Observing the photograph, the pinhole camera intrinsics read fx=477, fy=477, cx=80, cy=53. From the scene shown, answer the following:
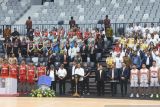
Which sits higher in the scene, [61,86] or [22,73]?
[22,73]

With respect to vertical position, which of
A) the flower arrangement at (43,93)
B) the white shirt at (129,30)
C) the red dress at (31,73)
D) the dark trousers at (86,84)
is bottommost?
the flower arrangement at (43,93)

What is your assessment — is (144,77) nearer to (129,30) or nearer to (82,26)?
(129,30)

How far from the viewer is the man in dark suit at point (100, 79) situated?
77.2 feet

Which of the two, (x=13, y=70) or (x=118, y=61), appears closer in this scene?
(x=118, y=61)

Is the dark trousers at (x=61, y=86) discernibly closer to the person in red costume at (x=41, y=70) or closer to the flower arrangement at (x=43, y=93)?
the person in red costume at (x=41, y=70)

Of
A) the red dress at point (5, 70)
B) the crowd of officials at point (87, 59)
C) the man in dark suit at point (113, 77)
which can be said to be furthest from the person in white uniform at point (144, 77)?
the red dress at point (5, 70)

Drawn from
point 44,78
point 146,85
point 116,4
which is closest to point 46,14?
point 116,4

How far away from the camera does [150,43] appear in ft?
79.1

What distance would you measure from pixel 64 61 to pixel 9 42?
14.4ft

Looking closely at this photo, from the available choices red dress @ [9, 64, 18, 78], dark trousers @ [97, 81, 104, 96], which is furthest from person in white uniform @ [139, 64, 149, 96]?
red dress @ [9, 64, 18, 78]

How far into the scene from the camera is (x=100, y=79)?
23.6 metres

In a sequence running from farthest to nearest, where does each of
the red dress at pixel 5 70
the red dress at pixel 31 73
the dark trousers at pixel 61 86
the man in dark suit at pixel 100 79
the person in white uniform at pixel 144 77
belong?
the red dress at pixel 5 70, the red dress at pixel 31 73, the dark trousers at pixel 61 86, the man in dark suit at pixel 100 79, the person in white uniform at pixel 144 77

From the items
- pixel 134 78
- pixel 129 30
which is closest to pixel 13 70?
pixel 134 78

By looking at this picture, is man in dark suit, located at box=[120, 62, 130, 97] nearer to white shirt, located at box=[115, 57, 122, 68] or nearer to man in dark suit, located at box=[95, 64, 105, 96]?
white shirt, located at box=[115, 57, 122, 68]
